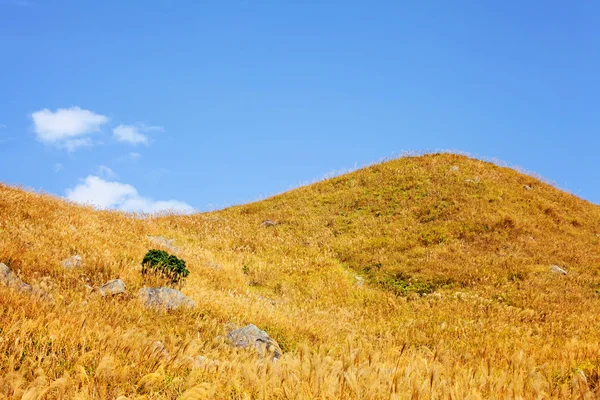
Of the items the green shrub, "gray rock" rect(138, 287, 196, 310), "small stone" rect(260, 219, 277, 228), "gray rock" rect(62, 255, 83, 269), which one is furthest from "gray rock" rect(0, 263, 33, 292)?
"small stone" rect(260, 219, 277, 228)

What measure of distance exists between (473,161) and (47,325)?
34082mm

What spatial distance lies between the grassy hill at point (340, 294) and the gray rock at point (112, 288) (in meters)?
0.38

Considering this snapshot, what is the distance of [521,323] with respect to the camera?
42.3 feet

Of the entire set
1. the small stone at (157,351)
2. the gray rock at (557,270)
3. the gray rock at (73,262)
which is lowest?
the small stone at (157,351)

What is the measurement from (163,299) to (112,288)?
1.15 metres

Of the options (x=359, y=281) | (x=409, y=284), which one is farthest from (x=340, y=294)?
(x=409, y=284)

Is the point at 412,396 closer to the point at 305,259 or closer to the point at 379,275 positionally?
the point at 379,275

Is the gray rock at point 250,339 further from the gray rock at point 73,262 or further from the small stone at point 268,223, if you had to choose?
the small stone at point 268,223

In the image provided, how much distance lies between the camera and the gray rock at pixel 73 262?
10.8 meters

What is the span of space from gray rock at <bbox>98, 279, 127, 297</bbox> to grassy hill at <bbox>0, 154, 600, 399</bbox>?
384 mm

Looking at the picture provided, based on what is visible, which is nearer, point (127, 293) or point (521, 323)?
point (127, 293)

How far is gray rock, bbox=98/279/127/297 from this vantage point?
935 cm

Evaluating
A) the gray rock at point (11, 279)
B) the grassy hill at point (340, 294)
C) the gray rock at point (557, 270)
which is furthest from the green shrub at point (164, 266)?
the gray rock at point (557, 270)

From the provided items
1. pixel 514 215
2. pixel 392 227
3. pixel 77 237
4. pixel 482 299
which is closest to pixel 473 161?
pixel 514 215
